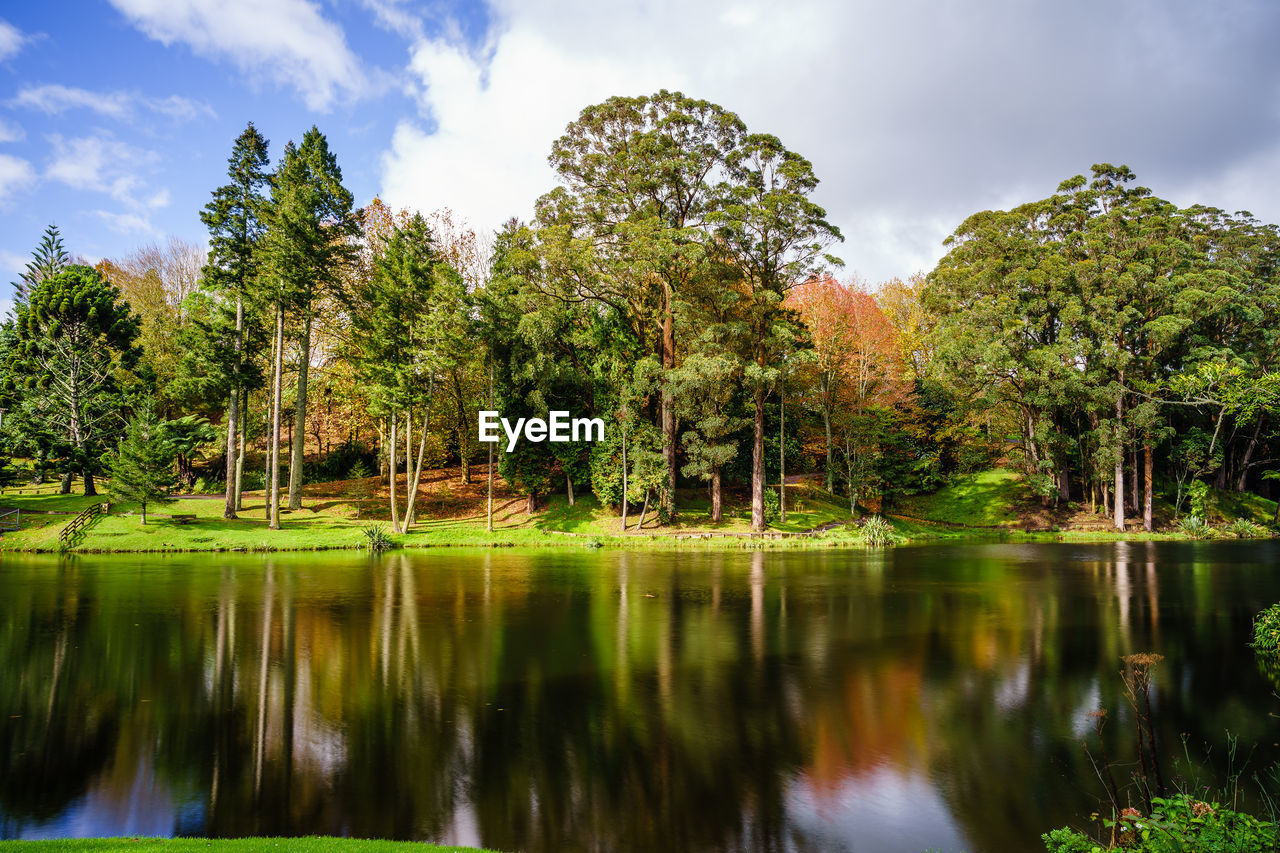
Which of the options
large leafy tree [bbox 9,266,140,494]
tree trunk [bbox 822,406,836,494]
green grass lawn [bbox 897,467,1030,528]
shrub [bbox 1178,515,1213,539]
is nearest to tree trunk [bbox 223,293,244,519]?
large leafy tree [bbox 9,266,140,494]

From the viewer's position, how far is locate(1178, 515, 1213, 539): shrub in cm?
3300

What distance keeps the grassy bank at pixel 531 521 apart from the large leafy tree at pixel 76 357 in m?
3.30

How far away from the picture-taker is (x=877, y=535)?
30797mm

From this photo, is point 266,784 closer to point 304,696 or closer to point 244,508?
point 304,696

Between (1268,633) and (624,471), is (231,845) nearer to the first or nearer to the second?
(1268,633)

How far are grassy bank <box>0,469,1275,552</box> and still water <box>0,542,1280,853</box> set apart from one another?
381 inches

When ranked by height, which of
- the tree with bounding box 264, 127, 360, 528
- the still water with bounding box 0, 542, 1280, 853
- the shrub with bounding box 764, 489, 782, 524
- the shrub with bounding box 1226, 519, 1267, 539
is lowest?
the still water with bounding box 0, 542, 1280, 853

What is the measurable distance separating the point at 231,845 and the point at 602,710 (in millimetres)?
4961

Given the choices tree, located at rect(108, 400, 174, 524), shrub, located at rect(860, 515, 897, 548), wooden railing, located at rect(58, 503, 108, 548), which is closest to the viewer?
wooden railing, located at rect(58, 503, 108, 548)

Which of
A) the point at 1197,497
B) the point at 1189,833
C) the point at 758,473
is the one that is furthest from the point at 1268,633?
the point at 1197,497

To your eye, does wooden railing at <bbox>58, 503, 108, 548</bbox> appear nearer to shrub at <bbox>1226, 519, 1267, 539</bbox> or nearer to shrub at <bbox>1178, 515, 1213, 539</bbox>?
shrub at <bbox>1178, 515, 1213, 539</bbox>

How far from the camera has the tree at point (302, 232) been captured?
29.6 meters

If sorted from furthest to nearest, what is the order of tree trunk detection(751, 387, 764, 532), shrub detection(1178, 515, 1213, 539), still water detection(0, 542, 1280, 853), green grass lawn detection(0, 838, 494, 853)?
shrub detection(1178, 515, 1213, 539), tree trunk detection(751, 387, 764, 532), still water detection(0, 542, 1280, 853), green grass lawn detection(0, 838, 494, 853)

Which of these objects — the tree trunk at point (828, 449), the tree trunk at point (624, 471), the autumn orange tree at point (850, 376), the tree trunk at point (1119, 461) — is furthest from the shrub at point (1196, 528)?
the tree trunk at point (624, 471)
